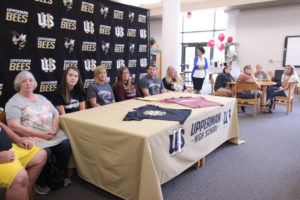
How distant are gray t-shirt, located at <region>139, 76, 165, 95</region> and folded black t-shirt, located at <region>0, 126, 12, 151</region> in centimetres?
220

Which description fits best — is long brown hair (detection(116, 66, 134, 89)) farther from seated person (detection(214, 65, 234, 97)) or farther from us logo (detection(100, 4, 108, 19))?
seated person (detection(214, 65, 234, 97))

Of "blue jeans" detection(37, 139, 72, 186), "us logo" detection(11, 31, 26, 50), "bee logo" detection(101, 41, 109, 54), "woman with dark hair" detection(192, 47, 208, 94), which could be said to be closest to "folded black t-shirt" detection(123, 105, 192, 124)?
"blue jeans" detection(37, 139, 72, 186)

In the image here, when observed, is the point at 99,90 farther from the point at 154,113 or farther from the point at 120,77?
the point at 154,113

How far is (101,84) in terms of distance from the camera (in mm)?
2967

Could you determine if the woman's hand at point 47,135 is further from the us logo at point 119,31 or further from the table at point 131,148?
the us logo at point 119,31

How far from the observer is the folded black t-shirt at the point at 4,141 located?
164cm

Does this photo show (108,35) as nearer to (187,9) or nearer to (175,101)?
(175,101)

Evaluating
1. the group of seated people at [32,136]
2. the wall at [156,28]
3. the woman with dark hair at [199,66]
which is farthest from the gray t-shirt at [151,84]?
the wall at [156,28]

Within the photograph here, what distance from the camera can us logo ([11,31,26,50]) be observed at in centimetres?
273

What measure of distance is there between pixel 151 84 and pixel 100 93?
1.01 metres

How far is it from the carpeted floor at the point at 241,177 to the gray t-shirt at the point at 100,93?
104cm

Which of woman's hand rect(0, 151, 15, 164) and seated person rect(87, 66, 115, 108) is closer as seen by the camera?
woman's hand rect(0, 151, 15, 164)

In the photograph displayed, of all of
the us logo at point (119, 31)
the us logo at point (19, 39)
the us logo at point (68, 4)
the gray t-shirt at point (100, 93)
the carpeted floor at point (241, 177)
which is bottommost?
the carpeted floor at point (241, 177)

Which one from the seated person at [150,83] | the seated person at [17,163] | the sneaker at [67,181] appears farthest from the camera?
the seated person at [150,83]
